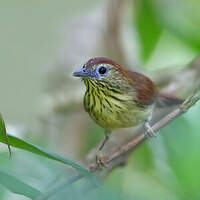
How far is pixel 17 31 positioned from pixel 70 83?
2.54 m

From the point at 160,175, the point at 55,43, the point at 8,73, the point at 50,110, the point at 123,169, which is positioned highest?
the point at 160,175

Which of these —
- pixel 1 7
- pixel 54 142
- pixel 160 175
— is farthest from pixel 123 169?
pixel 1 7

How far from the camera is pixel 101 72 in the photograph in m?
3.81

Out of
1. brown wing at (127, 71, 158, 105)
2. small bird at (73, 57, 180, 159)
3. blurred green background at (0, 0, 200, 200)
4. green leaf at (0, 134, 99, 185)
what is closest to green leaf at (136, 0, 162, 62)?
blurred green background at (0, 0, 200, 200)

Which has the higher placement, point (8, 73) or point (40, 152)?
point (40, 152)

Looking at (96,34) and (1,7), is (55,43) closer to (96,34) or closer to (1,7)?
(1,7)

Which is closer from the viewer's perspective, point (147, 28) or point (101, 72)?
point (101, 72)

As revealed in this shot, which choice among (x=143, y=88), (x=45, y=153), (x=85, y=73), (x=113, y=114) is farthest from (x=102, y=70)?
(x=45, y=153)

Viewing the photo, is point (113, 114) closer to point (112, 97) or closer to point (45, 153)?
point (112, 97)

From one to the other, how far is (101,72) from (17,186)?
7.73 ft

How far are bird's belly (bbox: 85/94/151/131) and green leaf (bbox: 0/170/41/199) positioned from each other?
2284mm

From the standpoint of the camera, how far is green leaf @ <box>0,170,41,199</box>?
1.50 m

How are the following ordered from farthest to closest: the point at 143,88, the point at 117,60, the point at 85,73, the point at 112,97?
1. the point at 117,60
2. the point at 143,88
3. the point at 112,97
4. the point at 85,73

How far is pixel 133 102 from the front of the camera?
13.1ft
